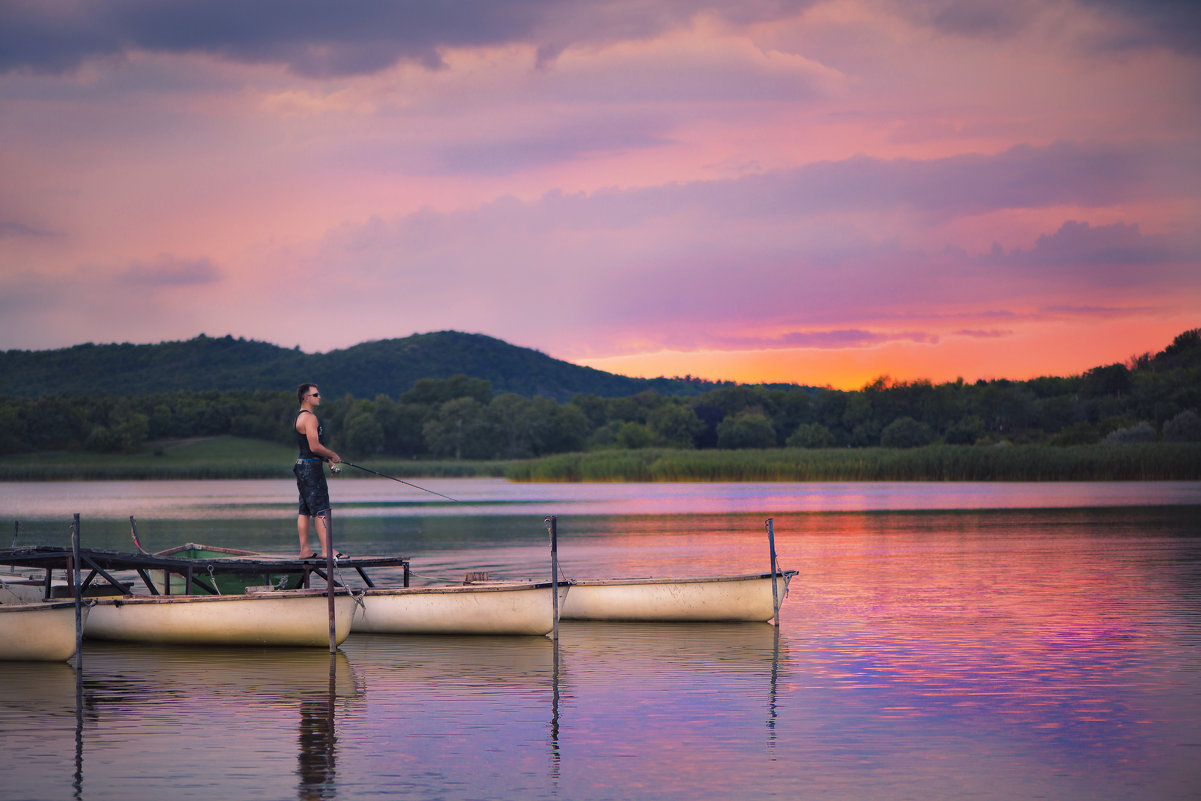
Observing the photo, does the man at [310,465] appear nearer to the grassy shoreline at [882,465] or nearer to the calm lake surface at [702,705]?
the calm lake surface at [702,705]

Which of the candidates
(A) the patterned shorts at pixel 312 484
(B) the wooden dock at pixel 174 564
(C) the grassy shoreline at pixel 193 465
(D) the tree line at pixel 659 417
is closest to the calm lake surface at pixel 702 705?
(B) the wooden dock at pixel 174 564

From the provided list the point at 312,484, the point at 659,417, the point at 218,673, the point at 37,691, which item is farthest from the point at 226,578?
the point at 659,417

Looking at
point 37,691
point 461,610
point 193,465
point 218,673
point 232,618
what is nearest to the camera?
point 37,691

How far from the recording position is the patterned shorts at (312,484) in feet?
53.4

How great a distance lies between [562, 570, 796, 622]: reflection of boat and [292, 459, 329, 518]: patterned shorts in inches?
144

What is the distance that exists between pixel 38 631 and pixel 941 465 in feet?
187

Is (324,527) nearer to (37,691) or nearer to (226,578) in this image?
(226,578)

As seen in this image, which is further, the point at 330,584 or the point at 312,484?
the point at 312,484

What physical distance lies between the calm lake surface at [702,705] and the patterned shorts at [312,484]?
183 centimetres

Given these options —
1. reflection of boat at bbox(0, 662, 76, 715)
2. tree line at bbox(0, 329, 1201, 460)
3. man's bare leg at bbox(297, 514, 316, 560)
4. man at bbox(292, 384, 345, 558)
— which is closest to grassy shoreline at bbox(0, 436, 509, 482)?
tree line at bbox(0, 329, 1201, 460)

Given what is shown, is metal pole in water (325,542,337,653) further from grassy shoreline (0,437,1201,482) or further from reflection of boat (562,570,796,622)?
grassy shoreline (0,437,1201,482)

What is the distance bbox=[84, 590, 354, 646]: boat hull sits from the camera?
15359mm

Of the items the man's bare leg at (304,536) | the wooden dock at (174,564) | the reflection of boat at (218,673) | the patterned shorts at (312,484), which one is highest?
the patterned shorts at (312,484)

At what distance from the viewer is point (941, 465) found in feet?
218
